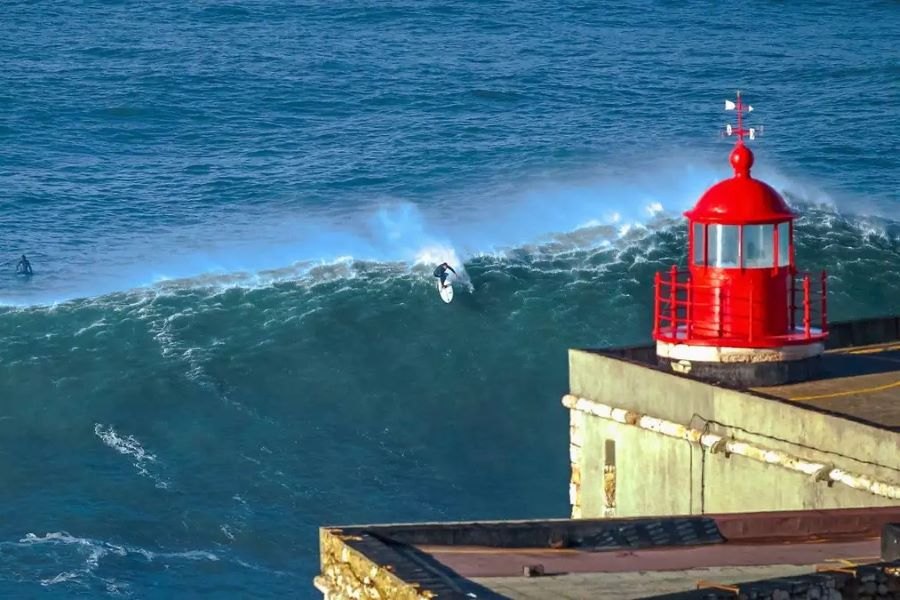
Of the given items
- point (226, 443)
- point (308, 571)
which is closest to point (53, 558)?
point (308, 571)

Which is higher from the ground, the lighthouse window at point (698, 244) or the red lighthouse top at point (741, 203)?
the red lighthouse top at point (741, 203)

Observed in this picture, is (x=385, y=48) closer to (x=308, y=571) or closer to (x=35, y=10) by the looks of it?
(x=35, y=10)

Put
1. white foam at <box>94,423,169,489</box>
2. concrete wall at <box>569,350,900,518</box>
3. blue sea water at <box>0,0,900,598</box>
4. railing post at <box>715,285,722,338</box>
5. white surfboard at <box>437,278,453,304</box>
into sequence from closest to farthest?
concrete wall at <box>569,350,900,518</box> < railing post at <box>715,285,722,338</box> < blue sea water at <box>0,0,900,598</box> < white foam at <box>94,423,169,489</box> < white surfboard at <box>437,278,453,304</box>

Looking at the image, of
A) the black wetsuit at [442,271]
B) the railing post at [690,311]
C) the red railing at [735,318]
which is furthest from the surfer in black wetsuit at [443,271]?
the red railing at [735,318]

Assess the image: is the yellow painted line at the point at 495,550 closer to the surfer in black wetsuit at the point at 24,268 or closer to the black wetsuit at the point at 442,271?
the black wetsuit at the point at 442,271

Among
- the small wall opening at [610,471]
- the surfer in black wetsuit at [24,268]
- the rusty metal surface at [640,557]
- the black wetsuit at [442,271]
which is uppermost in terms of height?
the surfer in black wetsuit at [24,268]

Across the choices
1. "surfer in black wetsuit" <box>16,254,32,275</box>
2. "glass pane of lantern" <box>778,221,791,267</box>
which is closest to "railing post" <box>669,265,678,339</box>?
"glass pane of lantern" <box>778,221,791,267</box>

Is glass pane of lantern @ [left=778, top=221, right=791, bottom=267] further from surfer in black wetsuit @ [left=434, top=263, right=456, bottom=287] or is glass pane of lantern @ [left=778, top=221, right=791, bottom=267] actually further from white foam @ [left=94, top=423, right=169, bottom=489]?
surfer in black wetsuit @ [left=434, top=263, right=456, bottom=287]
